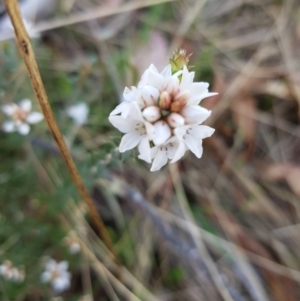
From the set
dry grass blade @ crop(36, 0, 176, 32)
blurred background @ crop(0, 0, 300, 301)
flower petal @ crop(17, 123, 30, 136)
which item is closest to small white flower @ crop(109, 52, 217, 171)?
blurred background @ crop(0, 0, 300, 301)

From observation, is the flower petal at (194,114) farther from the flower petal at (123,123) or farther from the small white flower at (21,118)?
the small white flower at (21,118)

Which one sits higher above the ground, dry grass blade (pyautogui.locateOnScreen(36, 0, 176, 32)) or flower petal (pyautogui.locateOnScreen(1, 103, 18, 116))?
dry grass blade (pyautogui.locateOnScreen(36, 0, 176, 32))

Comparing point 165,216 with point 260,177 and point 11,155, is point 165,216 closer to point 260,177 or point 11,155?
point 260,177

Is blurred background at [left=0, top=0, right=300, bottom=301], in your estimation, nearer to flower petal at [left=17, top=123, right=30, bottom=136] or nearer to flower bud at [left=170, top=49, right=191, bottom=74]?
flower petal at [left=17, top=123, right=30, bottom=136]

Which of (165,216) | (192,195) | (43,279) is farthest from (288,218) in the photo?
(43,279)

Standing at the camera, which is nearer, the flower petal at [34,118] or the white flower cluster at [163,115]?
the white flower cluster at [163,115]

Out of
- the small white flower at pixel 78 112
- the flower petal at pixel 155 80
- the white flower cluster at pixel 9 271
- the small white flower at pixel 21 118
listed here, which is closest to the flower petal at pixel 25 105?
the small white flower at pixel 21 118

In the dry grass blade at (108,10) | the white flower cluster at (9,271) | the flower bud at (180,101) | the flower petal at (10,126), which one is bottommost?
the flower bud at (180,101)
